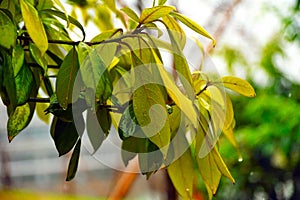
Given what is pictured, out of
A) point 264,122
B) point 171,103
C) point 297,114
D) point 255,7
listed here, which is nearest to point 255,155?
point 264,122

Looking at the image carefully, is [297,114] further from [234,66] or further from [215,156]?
[215,156]

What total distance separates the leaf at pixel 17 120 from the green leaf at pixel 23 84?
0.06ft

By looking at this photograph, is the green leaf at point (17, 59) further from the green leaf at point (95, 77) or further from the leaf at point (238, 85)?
the leaf at point (238, 85)

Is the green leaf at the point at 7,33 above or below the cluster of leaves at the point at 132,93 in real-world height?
above

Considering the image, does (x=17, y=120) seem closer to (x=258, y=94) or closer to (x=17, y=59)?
(x=17, y=59)

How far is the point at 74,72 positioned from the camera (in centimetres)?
34

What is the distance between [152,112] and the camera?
332mm

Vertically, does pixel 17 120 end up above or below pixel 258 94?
above

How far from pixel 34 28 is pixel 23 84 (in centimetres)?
4

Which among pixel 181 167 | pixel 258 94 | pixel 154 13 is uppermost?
pixel 154 13

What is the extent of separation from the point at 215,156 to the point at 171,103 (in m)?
0.05

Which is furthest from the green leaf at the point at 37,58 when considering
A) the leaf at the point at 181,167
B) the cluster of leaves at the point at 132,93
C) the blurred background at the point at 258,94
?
the blurred background at the point at 258,94

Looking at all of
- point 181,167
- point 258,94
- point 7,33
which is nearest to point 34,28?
point 7,33

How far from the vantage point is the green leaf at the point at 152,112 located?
0.33 metres
